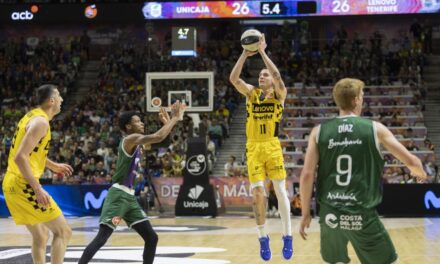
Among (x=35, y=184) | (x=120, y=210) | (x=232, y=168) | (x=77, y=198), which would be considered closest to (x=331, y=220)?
(x=35, y=184)

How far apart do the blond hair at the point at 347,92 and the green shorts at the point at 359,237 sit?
766mm

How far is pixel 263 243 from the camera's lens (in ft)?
30.2

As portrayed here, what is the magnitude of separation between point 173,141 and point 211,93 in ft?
15.5

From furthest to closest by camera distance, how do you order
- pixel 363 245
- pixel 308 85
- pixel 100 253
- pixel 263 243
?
pixel 308 85 → pixel 100 253 → pixel 263 243 → pixel 363 245

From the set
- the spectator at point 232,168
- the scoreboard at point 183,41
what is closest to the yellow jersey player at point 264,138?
the spectator at point 232,168

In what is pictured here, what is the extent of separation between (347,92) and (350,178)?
0.62m

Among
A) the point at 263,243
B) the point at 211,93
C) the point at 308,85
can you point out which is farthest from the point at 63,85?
the point at 263,243

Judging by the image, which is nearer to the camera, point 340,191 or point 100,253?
point 340,191

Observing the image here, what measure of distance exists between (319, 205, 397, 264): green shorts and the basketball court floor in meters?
4.60

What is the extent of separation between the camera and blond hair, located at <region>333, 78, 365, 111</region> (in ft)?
18.0

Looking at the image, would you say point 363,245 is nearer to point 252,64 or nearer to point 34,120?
point 34,120

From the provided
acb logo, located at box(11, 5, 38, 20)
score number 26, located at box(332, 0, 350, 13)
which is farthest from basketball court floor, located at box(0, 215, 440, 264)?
acb logo, located at box(11, 5, 38, 20)

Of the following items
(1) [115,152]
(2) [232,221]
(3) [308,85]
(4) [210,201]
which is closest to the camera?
(2) [232,221]

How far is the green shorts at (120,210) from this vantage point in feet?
26.1
